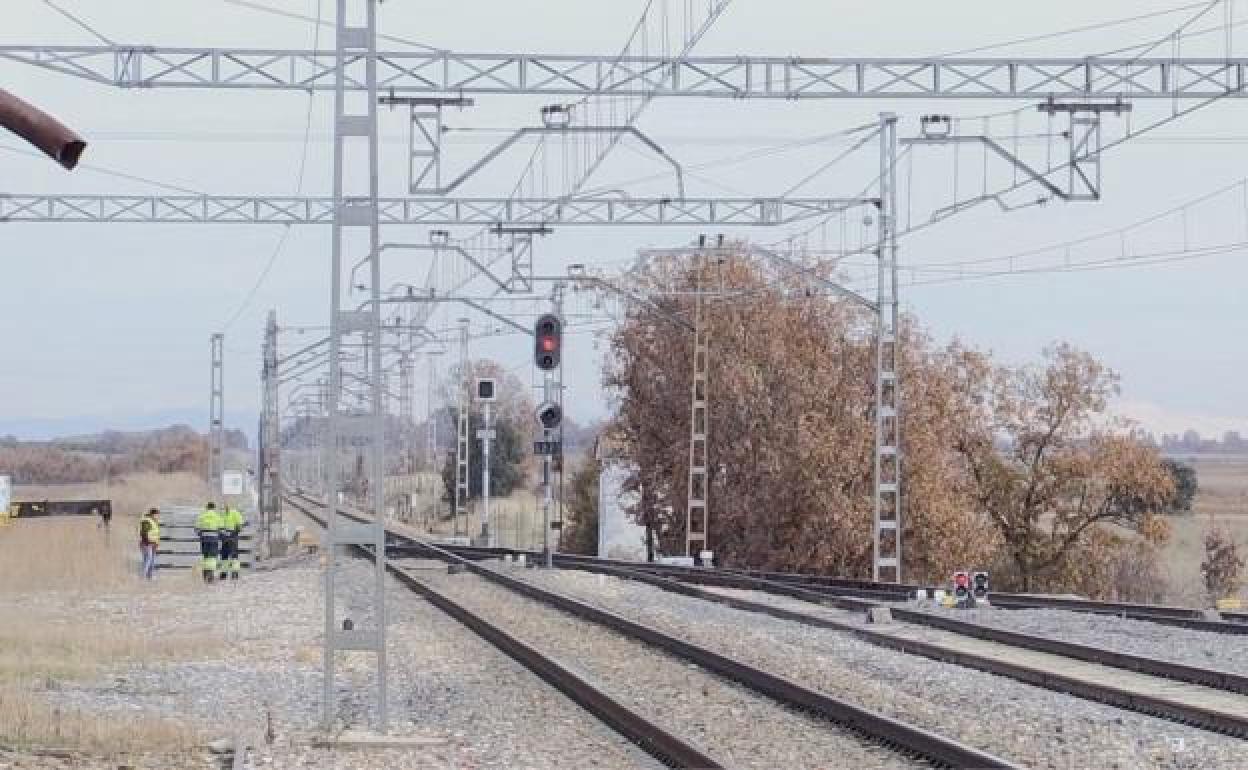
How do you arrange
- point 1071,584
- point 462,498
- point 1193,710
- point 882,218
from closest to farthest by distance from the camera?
point 1193,710 < point 882,218 < point 1071,584 < point 462,498

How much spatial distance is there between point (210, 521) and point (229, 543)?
2.19m

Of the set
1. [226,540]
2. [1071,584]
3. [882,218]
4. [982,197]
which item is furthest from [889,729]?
[1071,584]

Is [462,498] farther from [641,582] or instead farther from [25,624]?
[25,624]

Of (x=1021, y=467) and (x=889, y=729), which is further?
(x=1021, y=467)

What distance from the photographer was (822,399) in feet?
202

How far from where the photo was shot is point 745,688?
773 inches

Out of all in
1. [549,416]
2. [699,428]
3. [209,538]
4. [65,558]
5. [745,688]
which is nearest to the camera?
[745,688]

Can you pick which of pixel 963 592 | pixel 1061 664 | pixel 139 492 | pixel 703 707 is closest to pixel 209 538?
pixel 963 592

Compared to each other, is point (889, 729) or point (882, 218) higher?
point (882, 218)

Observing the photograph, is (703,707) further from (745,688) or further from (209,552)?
(209,552)

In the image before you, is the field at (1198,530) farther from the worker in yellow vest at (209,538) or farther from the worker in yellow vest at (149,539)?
the worker in yellow vest at (149,539)

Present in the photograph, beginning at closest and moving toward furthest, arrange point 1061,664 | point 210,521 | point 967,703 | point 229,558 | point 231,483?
point 967,703
point 1061,664
point 210,521
point 229,558
point 231,483

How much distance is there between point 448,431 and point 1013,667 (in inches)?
3713

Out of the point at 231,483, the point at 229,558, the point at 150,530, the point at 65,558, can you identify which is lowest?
the point at 65,558
